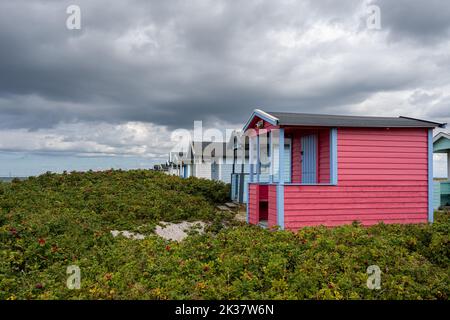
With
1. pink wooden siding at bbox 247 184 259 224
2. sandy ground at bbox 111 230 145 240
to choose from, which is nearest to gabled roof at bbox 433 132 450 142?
pink wooden siding at bbox 247 184 259 224

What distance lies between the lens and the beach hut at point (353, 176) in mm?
9234

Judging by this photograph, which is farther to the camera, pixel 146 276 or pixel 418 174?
pixel 418 174

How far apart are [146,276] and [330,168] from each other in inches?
237

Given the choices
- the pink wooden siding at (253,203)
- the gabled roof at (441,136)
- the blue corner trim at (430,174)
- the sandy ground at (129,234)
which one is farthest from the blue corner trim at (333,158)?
the gabled roof at (441,136)

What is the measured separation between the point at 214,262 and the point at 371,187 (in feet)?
19.2

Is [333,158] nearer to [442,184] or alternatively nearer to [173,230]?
[173,230]

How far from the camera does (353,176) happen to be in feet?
32.0

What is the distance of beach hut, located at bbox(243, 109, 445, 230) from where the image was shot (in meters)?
9.23

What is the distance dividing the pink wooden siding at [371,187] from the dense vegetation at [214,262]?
97 centimetres

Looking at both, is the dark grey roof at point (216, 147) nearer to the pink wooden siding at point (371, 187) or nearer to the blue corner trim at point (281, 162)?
the pink wooden siding at point (371, 187)

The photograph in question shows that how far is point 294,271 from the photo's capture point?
215 inches

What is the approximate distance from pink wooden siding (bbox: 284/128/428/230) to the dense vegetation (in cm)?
97
